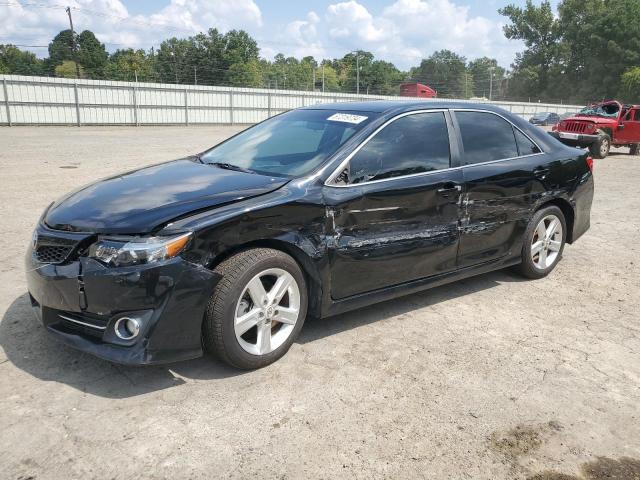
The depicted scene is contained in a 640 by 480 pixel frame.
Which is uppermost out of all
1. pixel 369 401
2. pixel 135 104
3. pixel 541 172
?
pixel 135 104

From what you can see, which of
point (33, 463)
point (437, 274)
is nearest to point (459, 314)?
point (437, 274)

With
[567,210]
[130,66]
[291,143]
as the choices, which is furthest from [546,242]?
[130,66]

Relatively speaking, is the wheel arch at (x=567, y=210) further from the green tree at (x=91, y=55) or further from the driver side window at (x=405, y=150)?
the green tree at (x=91, y=55)

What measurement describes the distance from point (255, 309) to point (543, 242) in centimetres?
318

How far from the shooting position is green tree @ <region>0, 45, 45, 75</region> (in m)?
74.6

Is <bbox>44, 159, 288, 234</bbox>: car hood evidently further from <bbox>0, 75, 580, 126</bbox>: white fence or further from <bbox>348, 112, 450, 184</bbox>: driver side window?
<bbox>0, 75, 580, 126</bbox>: white fence

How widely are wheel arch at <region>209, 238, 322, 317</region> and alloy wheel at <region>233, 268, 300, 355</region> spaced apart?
0.42ft

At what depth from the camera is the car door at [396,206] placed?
3629 mm

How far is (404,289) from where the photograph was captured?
4.05 meters

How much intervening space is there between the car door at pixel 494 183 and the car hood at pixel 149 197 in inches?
67.6

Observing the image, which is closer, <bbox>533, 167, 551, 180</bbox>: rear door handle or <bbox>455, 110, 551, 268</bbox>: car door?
<bbox>455, 110, 551, 268</bbox>: car door

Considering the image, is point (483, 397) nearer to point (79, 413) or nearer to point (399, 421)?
point (399, 421)

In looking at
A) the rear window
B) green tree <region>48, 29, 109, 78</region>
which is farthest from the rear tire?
green tree <region>48, 29, 109, 78</region>

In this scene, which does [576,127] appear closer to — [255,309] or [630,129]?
[630,129]
